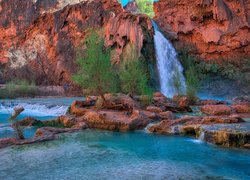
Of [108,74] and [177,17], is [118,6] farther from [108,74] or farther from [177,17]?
[108,74]

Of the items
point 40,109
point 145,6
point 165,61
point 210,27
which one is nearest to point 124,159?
point 40,109

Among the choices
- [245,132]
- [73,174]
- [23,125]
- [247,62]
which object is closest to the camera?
[73,174]

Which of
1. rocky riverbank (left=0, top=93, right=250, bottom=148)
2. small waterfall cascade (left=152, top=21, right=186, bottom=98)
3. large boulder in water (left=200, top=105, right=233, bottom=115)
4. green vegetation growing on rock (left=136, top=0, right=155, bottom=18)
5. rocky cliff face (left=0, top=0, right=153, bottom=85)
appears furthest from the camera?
green vegetation growing on rock (left=136, top=0, right=155, bottom=18)

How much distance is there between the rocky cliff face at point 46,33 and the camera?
121 feet

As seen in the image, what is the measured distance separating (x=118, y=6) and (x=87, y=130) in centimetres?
2720

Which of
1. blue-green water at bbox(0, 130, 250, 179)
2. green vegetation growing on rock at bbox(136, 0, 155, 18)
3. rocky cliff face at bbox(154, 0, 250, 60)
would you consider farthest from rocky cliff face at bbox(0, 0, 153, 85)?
green vegetation growing on rock at bbox(136, 0, 155, 18)

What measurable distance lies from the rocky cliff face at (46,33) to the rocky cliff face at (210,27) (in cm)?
694

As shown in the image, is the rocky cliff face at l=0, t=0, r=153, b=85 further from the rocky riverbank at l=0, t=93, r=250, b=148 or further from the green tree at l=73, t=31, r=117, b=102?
the rocky riverbank at l=0, t=93, r=250, b=148

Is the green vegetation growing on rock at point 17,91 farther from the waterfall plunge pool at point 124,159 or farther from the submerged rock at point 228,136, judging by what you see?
the submerged rock at point 228,136

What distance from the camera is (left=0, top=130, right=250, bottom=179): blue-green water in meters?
6.75

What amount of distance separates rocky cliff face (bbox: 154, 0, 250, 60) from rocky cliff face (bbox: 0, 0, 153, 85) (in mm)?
6939

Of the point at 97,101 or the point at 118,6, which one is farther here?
the point at 118,6

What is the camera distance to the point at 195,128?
10547 millimetres

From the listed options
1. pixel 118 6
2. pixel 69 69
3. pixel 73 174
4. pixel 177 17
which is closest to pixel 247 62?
pixel 177 17
